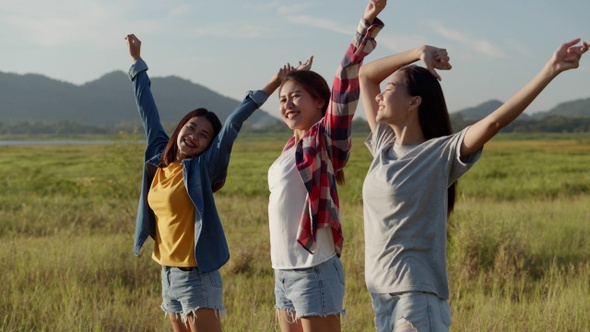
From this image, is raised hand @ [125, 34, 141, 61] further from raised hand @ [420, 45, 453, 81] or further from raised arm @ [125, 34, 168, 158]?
raised hand @ [420, 45, 453, 81]

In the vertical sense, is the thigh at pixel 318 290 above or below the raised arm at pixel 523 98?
below

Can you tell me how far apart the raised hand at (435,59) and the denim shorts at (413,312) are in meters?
0.84

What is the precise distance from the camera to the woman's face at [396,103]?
2721 mm

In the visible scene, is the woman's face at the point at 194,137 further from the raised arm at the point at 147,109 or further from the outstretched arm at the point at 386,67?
the outstretched arm at the point at 386,67

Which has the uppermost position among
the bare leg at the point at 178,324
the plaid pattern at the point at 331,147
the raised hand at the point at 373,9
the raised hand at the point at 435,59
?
the raised hand at the point at 373,9

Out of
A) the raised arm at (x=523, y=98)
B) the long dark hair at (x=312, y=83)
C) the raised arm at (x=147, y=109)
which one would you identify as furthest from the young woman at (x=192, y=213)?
the raised arm at (x=523, y=98)

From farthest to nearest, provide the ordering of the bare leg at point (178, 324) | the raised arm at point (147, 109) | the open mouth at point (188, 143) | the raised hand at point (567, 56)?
the raised arm at point (147, 109)
the open mouth at point (188, 143)
the bare leg at point (178, 324)
the raised hand at point (567, 56)

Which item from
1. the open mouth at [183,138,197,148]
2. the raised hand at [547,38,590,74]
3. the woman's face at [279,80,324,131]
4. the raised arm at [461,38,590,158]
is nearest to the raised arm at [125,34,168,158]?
the open mouth at [183,138,197,148]

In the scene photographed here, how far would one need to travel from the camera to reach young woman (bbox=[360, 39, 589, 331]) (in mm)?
2477

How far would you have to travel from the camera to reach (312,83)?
3.17 metres

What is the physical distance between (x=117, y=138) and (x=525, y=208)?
7265 mm

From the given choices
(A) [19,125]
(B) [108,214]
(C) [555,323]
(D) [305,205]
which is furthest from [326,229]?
(A) [19,125]

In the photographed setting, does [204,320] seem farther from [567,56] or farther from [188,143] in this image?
[567,56]

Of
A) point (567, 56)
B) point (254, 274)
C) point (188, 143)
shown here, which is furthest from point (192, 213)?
point (254, 274)
